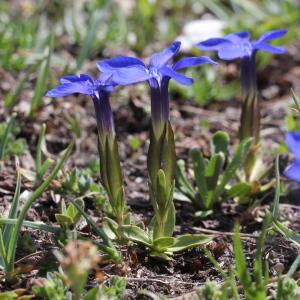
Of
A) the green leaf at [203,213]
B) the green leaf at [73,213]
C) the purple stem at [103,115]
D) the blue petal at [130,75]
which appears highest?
the blue petal at [130,75]

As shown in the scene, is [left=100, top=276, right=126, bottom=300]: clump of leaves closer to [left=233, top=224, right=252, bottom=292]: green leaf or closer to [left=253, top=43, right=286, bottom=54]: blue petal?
[left=233, top=224, right=252, bottom=292]: green leaf

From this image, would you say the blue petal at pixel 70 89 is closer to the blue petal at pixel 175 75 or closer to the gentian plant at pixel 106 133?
the gentian plant at pixel 106 133

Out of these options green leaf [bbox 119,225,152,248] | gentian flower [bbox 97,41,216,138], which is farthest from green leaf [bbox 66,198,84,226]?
gentian flower [bbox 97,41,216,138]

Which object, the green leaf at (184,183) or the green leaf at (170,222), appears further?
the green leaf at (184,183)

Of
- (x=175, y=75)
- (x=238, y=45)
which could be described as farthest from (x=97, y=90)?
(x=238, y=45)

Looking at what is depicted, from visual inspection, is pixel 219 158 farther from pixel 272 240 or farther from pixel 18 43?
pixel 18 43

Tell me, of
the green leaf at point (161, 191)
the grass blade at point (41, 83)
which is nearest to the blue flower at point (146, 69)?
the green leaf at point (161, 191)
